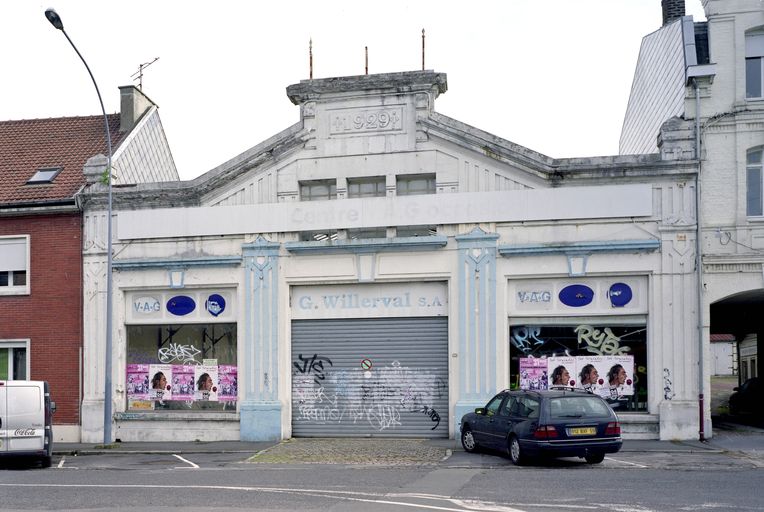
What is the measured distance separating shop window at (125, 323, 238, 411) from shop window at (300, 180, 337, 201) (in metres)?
3.70

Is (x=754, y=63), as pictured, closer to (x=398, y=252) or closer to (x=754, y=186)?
(x=754, y=186)

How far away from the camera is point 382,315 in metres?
23.0

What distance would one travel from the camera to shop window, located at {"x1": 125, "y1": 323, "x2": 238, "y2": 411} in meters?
23.7

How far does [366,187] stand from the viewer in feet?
76.7

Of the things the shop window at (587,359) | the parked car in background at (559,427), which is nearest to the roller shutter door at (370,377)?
the shop window at (587,359)

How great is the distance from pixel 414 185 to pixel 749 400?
15.5m

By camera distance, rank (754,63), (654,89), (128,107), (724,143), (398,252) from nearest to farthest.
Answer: (724,143)
(754,63)
(398,252)
(654,89)
(128,107)

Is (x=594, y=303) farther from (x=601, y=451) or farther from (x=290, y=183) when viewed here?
(x=290, y=183)

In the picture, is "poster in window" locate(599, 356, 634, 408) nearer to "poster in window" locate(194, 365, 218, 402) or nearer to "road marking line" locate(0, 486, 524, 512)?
"poster in window" locate(194, 365, 218, 402)

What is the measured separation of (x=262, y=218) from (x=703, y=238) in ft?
33.5

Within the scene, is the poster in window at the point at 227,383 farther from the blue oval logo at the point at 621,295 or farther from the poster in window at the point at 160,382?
the blue oval logo at the point at 621,295

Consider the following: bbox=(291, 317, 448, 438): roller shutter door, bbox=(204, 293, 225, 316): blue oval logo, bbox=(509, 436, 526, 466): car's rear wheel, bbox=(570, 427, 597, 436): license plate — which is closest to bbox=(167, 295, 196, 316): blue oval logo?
bbox=(204, 293, 225, 316): blue oval logo

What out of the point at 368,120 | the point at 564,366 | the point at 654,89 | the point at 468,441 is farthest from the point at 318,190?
the point at 654,89

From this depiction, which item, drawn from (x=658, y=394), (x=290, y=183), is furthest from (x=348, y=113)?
(x=658, y=394)
